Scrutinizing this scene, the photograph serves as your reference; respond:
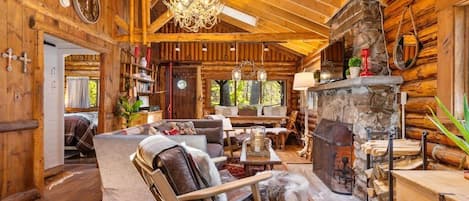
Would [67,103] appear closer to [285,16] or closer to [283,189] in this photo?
[285,16]

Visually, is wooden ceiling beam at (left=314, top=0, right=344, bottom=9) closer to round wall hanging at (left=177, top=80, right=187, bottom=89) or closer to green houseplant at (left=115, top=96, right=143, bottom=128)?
green houseplant at (left=115, top=96, right=143, bottom=128)

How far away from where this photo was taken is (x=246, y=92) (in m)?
11.4

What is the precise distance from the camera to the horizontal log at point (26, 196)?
4.09 meters

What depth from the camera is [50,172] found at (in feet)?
18.9

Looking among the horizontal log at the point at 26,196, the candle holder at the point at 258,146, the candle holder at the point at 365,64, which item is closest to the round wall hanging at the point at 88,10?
the horizontal log at the point at 26,196

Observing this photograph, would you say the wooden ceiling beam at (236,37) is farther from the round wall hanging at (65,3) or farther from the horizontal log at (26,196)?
the horizontal log at (26,196)

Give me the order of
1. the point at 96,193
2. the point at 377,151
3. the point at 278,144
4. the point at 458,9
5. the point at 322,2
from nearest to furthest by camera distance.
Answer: the point at 458,9
the point at 377,151
the point at 96,193
the point at 322,2
the point at 278,144

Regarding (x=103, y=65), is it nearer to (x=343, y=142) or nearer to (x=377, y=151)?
(x=343, y=142)

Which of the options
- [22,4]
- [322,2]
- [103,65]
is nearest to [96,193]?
[22,4]

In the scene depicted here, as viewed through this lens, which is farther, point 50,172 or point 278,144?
point 278,144

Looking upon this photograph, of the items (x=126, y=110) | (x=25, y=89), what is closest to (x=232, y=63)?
(x=126, y=110)

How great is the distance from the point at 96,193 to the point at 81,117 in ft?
11.1

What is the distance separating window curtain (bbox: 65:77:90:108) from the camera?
1024 centimetres

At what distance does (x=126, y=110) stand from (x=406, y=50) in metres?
5.27
